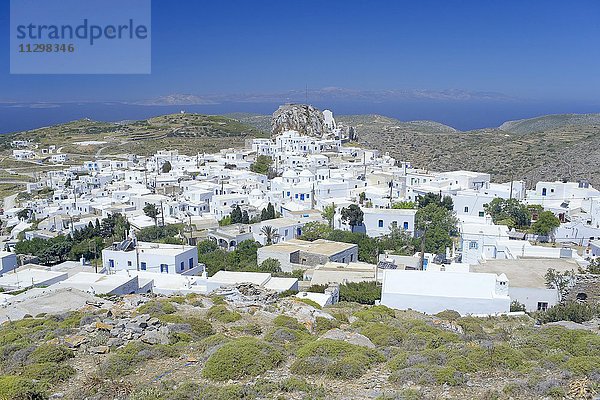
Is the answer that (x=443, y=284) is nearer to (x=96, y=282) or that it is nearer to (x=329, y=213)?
(x=96, y=282)

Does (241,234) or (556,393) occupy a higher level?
(556,393)

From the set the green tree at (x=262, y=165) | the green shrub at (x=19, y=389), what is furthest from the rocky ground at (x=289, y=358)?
the green tree at (x=262, y=165)

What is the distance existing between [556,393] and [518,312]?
8.22m

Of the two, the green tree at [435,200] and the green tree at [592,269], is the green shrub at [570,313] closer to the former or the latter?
the green tree at [592,269]

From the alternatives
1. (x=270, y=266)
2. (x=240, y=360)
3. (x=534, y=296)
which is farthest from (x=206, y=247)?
(x=240, y=360)

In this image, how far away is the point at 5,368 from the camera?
9.20 meters

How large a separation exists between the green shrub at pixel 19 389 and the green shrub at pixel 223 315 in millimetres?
4904

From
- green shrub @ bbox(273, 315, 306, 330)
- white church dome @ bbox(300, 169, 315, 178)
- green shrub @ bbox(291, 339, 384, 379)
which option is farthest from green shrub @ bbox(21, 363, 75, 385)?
white church dome @ bbox(300, 169, 315, 178)

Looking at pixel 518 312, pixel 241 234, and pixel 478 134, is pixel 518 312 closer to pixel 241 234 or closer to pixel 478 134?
pixel 241 234

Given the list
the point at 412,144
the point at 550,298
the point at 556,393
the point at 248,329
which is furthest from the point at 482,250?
the point at 412,144

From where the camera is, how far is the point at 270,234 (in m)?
32.0

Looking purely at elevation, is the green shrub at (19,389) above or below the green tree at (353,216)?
above

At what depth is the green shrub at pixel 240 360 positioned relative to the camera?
856cm

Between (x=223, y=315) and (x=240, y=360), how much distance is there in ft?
12.5
